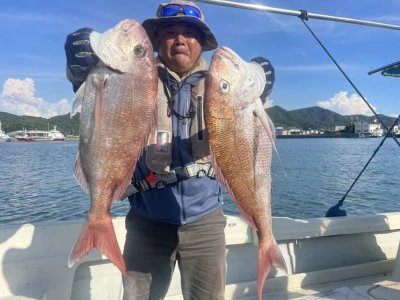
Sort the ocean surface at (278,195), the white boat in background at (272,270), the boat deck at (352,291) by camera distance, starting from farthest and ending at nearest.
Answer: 1. the ocean surface at (278,195)
2. the boat deck at (352,291)
3. the white boat in background at (272,270)

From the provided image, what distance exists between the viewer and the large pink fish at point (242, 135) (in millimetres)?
2344

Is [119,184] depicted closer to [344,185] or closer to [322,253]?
[322,253]

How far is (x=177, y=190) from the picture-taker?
2684 mm

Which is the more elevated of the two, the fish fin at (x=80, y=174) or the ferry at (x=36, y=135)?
the fish fin at (x=80, y=174)

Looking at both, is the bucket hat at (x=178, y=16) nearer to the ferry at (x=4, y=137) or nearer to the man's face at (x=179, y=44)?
the man's face at (x=179, y=44)

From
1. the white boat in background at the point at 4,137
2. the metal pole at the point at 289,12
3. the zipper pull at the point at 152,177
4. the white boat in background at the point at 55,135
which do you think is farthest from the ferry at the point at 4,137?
the zipper pull at the point at 152,177

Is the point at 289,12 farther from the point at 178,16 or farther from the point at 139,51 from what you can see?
the point at 139,51

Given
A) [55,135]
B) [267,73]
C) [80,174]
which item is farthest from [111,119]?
[55,135]

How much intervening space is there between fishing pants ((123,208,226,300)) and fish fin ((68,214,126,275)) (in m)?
0.51

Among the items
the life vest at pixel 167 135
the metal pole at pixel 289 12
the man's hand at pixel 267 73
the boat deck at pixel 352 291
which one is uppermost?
the metal pole at pixel 289 12

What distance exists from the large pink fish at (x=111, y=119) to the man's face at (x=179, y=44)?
0.37 metres

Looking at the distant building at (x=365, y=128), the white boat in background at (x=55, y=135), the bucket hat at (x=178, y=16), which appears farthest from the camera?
the distant building at (x=365, y=128)

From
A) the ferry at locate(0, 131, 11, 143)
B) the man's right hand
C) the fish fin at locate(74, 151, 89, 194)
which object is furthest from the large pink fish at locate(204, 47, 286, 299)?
the ferry at locate(0, 131, 11, 143)

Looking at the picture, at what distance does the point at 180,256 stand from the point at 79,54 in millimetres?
1755
